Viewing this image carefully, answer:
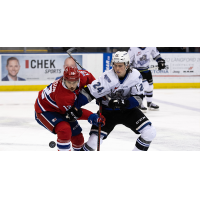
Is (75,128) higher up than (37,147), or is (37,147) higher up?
(75,128)

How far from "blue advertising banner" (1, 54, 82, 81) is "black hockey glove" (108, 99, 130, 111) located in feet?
17.4

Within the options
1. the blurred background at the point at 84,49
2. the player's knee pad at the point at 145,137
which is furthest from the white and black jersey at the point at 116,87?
the blurred background at the point at 84,49

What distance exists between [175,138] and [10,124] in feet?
6.61

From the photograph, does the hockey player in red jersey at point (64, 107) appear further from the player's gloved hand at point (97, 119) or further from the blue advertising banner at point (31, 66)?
the blue advertising banner at point (31, 66)

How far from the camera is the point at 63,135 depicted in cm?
239

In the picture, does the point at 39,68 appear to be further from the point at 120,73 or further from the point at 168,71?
the point at 120,73

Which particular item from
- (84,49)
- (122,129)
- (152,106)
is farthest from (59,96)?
(84,49)

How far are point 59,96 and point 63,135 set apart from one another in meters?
0.28

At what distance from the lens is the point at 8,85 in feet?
25.0

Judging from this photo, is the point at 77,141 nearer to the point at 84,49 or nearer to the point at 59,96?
the point at 59,96

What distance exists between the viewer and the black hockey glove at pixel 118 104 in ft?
8.10

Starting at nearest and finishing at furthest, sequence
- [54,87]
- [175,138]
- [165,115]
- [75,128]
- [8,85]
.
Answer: [54,87] < [75,128] < [175,138] < [165,115] < [8,85]

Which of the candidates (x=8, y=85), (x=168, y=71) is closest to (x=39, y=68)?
(x=8, y=85)

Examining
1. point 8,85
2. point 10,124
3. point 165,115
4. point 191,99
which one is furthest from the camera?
point 8,85
